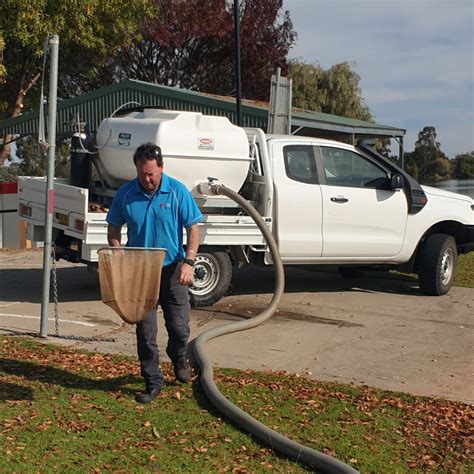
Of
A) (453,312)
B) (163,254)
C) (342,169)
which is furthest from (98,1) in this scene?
(163,254)

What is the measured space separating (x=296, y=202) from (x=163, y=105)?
32.7 ft

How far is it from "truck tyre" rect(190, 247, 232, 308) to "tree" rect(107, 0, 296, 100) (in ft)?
72.8

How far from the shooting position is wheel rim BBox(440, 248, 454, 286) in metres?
10.0

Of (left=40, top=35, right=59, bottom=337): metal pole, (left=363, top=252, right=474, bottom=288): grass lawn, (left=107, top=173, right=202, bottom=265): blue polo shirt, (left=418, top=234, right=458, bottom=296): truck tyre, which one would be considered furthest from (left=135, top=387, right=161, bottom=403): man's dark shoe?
(left=363, top=252, right=474, bottom=288): grass lawn

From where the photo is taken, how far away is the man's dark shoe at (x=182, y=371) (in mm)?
5535

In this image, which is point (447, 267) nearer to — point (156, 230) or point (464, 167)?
point (156, 230)

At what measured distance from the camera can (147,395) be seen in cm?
518

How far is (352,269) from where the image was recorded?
11.6 m

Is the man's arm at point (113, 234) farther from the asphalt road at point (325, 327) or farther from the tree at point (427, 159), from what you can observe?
the tree at point (427, 159)

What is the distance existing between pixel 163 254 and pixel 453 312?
17.1ft

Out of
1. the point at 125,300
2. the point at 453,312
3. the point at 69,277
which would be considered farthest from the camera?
the point at 69,277

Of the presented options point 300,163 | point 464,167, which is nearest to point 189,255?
point 300,163

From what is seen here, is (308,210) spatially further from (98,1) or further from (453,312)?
(98,1)

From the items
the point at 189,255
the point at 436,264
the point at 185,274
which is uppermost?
the point at 189,255
